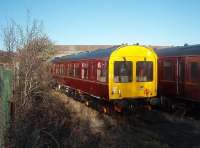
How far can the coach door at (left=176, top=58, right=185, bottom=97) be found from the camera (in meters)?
14.1

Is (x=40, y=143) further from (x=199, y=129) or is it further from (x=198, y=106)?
(x=198, y=106)

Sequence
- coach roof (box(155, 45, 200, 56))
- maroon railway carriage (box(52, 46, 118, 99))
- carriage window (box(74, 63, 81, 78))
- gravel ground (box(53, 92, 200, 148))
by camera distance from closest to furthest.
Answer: gravel ground (box(53, 92, 200, 148)), coach roof (box(155, 45, 200, 56)), maroon railway carriage (box(52, 46, 118, 99)), carriage window (box(74, 63, 81, 78))

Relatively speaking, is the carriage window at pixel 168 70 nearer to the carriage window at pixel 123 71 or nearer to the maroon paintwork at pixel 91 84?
the carriage window at pixel 123 71

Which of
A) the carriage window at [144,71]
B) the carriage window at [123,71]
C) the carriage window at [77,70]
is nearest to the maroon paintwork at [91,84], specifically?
the carriage window at [77,70]

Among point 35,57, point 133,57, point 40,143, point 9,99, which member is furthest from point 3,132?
point 133,57

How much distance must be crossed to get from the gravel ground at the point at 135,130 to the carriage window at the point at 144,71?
5.00 ft

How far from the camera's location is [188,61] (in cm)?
1369

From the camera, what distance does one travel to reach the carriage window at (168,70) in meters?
15.3

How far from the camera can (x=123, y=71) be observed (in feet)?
44.4

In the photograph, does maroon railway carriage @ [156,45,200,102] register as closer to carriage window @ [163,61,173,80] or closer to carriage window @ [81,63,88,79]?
carriage window @ [163,61,173,80]

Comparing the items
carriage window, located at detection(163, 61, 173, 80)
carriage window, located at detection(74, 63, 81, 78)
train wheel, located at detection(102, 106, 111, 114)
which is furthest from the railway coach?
carriage window, located at detection(74, 63, 81, 78)

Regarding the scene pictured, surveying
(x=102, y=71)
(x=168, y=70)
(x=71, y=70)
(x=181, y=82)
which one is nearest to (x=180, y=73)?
(x=181, y=82)

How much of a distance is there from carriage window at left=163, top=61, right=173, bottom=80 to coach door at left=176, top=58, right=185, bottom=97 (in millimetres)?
709

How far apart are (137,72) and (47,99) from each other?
4.33 metres
